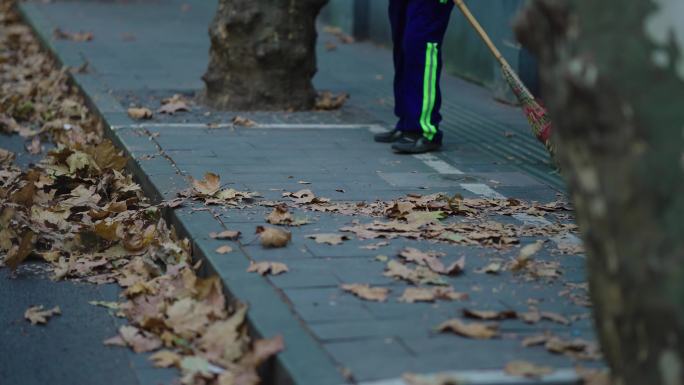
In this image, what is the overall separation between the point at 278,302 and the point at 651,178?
171cm

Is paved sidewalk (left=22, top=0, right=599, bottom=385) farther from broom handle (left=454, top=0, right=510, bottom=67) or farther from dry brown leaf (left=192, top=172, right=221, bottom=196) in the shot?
broom handle (left=454, top=0, right=510, bottom=67)

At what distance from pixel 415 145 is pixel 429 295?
9.41 feet

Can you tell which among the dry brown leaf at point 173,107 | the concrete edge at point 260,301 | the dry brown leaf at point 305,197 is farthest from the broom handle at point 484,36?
the dry brown leaf at point 173,107

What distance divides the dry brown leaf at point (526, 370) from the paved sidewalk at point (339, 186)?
4 centimetres

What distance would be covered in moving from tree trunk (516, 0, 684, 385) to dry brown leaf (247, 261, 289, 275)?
5.86 ft

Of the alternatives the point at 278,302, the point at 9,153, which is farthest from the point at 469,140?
the point at 278,302

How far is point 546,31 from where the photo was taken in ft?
9.55

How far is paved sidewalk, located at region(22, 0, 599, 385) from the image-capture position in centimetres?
361

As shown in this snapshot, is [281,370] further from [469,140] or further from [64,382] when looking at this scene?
[469,140]

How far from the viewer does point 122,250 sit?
5.28m

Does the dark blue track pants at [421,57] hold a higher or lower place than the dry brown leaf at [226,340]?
higher

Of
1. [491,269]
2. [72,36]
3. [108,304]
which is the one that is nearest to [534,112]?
[491,269]

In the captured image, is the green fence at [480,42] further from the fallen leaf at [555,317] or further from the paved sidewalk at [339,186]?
the fallen leaf at [555,317]

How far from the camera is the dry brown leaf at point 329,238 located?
4820 millimetres
